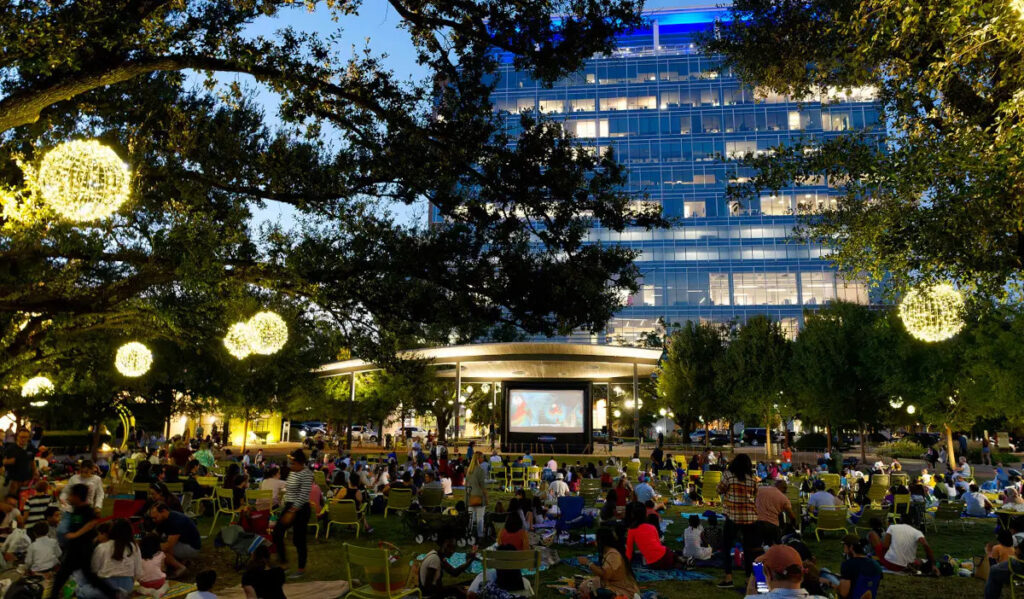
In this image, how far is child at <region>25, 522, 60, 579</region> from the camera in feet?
27.8

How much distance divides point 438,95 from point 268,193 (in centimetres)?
294

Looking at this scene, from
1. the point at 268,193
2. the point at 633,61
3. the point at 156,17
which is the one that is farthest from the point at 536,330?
the point at 633,61

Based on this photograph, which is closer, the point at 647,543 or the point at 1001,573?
the point at 1001,573

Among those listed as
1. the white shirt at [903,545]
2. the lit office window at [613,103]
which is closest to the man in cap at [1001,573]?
the white shirt at [903,545]

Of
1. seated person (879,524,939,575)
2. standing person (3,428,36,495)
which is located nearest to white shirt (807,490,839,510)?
seated person (879,524,939,575)

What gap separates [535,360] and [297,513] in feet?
73.3

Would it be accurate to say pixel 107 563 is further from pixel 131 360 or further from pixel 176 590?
pixel 131 360

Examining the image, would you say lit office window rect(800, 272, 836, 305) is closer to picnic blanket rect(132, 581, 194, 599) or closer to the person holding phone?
the person holding phone

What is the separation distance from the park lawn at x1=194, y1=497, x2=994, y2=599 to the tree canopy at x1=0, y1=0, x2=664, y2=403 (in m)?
3.86

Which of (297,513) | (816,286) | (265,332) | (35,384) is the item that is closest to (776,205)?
(816,286)

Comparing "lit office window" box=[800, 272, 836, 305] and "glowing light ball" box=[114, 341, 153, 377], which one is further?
"lit office window" box=[800, 272, 836, 305]

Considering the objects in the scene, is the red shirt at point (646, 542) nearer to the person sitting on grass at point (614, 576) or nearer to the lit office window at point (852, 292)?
the person sitting on grass at point (614, 576)

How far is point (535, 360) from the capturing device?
31781mm

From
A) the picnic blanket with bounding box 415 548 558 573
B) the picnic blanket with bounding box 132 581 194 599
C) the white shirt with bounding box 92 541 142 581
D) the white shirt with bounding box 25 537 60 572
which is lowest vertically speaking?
the picnic blanket with bounding box 415 548 558 573
